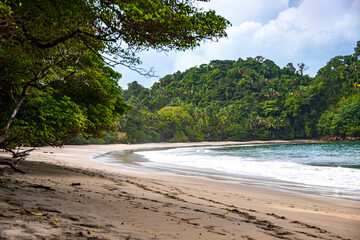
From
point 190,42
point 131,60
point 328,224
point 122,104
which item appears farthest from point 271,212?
point 122,104

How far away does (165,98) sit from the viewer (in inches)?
4387

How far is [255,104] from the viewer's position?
10644 centimetres

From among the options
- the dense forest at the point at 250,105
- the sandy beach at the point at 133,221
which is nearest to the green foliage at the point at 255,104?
the dense forest at the point at 250,105

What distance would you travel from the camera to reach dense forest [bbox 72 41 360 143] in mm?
84075

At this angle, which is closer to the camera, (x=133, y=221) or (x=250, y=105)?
(x=133, y=221)

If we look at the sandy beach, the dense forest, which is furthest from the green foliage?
the sandy beach

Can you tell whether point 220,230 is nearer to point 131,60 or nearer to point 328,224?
point 328,224

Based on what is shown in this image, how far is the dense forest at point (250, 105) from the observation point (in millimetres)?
84075

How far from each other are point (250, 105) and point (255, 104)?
218cm

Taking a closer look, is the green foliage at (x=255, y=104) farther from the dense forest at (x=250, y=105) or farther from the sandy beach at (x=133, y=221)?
the sandy beach at (x=133, y=221)

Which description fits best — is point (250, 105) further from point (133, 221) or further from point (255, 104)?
point (133, 221)

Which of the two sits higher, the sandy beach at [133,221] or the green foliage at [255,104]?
the green foliage at [255,104]

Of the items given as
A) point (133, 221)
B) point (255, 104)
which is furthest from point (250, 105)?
point (133, 221)

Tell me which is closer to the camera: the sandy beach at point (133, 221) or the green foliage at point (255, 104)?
the sandy beach at point (133, 221)
